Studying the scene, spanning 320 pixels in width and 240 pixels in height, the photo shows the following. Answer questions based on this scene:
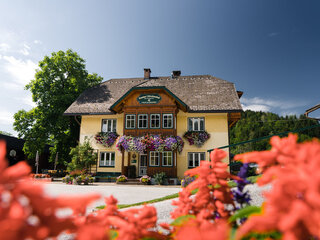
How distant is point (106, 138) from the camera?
63.7 feet

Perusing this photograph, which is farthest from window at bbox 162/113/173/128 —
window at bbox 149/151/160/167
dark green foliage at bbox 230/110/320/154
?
dark green foliage at bbox 230/110/320/154

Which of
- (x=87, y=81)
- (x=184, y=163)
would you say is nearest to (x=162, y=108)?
(x=184, y=163)

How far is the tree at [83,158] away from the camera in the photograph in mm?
18297

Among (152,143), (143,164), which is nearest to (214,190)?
(152,143)

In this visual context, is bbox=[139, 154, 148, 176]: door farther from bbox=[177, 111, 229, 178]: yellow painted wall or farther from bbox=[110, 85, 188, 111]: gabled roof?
bbox=[110, 85, 188, 111]: gabled roof

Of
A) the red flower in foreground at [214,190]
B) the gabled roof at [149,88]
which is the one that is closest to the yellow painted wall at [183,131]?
the gabled roof at [149,88]

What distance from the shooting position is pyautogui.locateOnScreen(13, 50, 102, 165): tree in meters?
22.7

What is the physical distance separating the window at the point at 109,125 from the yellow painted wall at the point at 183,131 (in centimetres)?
31

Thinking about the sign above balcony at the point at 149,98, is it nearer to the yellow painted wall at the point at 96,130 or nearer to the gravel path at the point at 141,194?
the yellow painted wall at the point at 96,130

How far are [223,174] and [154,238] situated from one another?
52 centimetres

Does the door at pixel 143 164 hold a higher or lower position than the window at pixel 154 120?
lower

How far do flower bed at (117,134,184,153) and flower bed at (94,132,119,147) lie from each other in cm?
169

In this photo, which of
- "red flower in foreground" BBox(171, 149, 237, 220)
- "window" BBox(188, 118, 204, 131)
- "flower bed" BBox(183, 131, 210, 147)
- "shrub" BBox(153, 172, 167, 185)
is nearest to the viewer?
"red flower in foreground" BBox(171, 149, 237, 220)

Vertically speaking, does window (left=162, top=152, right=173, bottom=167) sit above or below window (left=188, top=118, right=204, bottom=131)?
below
